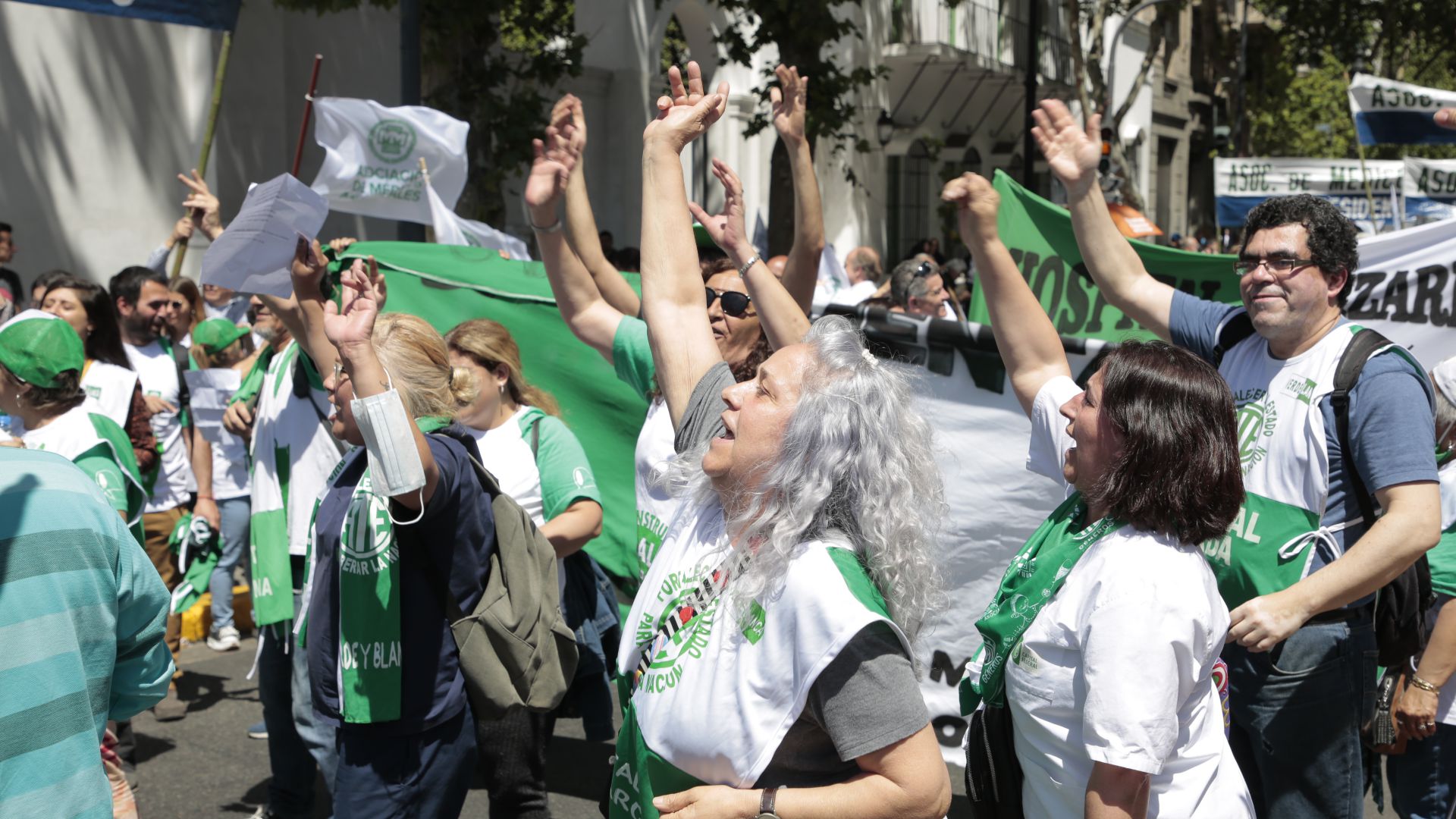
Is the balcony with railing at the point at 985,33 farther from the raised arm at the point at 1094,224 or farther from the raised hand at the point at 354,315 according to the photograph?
the raised hand at the point at 354,315

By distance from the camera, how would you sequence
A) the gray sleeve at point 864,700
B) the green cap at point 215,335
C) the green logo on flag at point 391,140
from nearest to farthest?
the gray sleeve at point 864,700 → the green cap at point 215,335 → the green logo on flag at point 391,140

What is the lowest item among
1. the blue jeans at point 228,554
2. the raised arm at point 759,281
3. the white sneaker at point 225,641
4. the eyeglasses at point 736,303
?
the white sneaker at point 225,641

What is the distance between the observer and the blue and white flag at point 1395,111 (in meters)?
9.83

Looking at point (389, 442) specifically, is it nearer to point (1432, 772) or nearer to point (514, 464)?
point (514, 464)

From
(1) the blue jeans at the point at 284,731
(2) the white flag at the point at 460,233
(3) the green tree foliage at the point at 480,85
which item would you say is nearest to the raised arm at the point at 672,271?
(1) the blue jeans at the point at 284,731

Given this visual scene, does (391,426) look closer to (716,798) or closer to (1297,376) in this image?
(716,798)

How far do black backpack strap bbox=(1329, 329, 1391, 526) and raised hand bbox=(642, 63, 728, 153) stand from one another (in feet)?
4.78

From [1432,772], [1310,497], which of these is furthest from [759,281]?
[1432,772]

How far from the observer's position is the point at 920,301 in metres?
6.70

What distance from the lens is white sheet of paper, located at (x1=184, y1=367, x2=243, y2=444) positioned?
20.7 ft

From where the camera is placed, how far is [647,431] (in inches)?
141

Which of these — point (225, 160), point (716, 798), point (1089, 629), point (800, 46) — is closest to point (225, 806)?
point (716, 798)

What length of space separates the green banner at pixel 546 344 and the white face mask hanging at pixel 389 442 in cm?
239

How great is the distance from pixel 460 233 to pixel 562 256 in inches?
133
